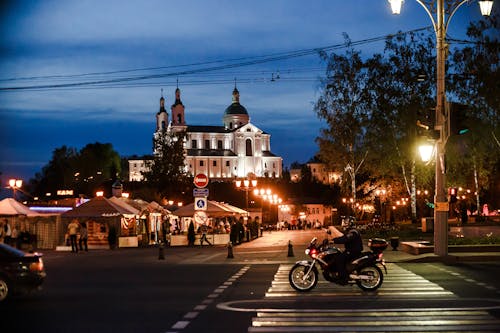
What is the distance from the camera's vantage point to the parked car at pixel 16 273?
16.9 m

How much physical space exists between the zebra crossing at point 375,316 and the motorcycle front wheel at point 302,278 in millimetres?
184

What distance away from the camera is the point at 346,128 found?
2532 inches

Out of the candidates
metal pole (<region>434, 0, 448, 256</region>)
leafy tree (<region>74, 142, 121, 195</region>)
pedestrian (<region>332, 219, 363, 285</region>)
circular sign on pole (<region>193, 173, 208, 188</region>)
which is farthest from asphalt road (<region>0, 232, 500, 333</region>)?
leafy tree (<region>74, 142, 121, 195</region>)

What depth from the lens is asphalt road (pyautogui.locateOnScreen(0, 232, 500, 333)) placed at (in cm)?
1317

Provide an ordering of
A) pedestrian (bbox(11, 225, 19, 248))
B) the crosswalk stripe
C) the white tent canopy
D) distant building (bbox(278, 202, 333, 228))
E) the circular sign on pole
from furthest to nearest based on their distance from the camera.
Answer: distant building (bbox(278, 202, 333, 228)) → the white tent canopy → pedestrian (bbox(11, 225, 19, 248)) → the circular sign on pole → the crosswalk stripe

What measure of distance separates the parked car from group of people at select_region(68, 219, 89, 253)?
26.4m

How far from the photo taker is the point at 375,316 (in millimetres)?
13977

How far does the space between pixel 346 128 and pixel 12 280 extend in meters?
49.5

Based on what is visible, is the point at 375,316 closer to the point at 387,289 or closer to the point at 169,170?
the point at 387,289

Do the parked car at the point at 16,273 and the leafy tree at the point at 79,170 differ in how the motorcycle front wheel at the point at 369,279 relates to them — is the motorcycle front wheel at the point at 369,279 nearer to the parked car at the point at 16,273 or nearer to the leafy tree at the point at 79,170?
the parked car at the point at 16,273

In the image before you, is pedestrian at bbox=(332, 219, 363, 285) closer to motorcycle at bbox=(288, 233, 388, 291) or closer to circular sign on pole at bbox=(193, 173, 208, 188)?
motorcycle at bbox=(288, 233, 388, 291)

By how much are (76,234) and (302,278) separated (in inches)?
1061

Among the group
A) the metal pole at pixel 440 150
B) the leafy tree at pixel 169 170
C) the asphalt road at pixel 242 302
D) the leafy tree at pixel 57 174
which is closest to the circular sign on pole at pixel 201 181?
the asphalt road at pixel 242 302

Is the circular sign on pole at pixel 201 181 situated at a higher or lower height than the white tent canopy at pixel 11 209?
higher
